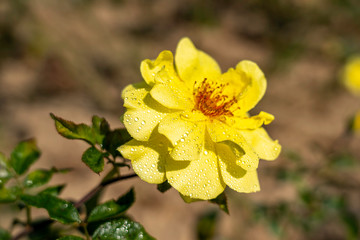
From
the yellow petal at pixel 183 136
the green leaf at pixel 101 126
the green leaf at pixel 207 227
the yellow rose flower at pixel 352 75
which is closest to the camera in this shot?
the yellow petal at pixel 183 136

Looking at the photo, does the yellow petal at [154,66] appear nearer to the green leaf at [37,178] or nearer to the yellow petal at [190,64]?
the yellow petal at [190,64]

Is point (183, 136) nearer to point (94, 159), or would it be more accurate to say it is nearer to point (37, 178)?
point (94, 159)

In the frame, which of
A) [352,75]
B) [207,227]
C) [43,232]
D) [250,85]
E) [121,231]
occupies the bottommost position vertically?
[352,75]

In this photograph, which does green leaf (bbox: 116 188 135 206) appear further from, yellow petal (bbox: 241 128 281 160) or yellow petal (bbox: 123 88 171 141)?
yellow petal (bbox: 241 128 281 160)

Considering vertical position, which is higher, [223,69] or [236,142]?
[236,142]

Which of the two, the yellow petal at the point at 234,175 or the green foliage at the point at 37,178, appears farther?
the green foliage at the point at 37,178

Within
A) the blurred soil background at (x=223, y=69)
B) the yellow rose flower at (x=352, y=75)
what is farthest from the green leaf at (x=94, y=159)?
the yellow rose flower at (x=352, y=75)

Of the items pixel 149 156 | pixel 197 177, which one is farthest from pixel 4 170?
pixel 197 177

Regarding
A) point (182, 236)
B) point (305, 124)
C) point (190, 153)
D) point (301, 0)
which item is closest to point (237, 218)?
point (182, 236)
